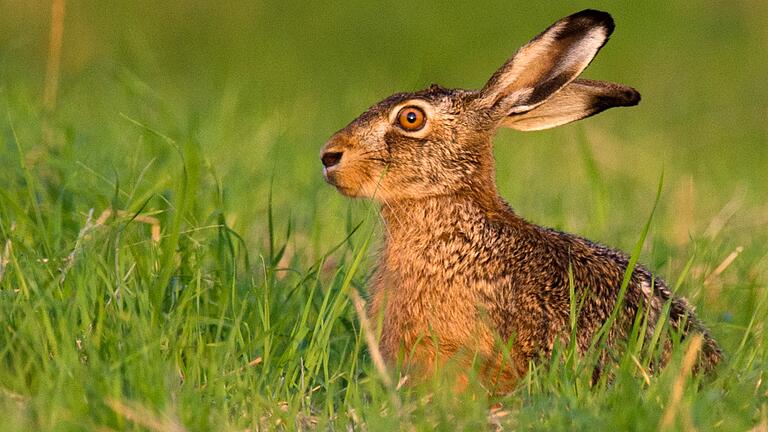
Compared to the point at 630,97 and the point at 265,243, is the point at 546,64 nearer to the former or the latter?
the point at 630,97

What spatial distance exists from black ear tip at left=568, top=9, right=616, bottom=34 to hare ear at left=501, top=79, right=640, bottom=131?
30 cm

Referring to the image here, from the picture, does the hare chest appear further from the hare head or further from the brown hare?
the hare head

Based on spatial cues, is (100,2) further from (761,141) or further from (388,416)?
(388,416)

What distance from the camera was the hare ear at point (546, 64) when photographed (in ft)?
17.3

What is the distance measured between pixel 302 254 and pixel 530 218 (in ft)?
5.24

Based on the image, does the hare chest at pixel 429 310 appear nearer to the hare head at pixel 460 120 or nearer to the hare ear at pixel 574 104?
the hare head at pixel 460 120

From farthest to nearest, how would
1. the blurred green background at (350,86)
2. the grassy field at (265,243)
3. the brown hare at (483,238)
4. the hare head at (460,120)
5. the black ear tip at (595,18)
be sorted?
the blurred green background at (350,86)
the hare head at (460,120)
the black ear tip at (595,18)
the brown hare at (483,238)
the grassy field at (265,243)

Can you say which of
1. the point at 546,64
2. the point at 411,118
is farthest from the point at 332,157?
the point at 546,64

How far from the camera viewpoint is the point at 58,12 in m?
6.56

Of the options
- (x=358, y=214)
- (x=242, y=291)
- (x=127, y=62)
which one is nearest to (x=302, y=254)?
(x=358, y=214)

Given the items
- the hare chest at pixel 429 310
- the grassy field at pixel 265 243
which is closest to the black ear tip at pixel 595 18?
the grassy field at pixel 265 243

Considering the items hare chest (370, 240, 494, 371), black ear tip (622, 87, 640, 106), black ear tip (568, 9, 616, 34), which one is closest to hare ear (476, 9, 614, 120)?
black ear tip (568, 9, 616, 34)

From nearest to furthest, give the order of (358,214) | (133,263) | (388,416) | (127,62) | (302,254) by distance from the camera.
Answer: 1. (388,416)
2. (133,263)
3. (302,254)
4. (358,214)
5. (127,62)

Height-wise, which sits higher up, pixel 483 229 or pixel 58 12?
pixel 58 12
